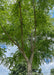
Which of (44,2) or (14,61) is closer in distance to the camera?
(44,2)

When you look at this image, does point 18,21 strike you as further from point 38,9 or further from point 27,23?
point 38,9

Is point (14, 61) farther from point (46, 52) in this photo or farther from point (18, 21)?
point (18, 21)

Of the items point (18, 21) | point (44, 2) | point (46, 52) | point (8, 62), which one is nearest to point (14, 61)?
point (8, 62)

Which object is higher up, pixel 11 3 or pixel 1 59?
pixel 11 3

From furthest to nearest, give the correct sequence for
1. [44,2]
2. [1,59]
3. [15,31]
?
[1,59], [15,31], [44,2]

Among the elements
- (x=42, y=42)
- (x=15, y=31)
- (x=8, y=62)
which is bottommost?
(x=8, y=62)

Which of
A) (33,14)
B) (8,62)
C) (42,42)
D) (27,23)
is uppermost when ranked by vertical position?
(33,14)

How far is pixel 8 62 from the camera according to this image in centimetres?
485

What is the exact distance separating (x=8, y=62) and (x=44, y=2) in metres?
3.02

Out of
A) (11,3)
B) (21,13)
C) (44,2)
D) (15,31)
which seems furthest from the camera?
(15,31)

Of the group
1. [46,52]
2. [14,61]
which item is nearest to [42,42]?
[46,52]

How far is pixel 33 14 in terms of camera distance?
3.34 meters

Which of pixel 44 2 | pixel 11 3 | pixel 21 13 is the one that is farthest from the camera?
pixel 11 3

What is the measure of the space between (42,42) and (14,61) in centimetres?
144
